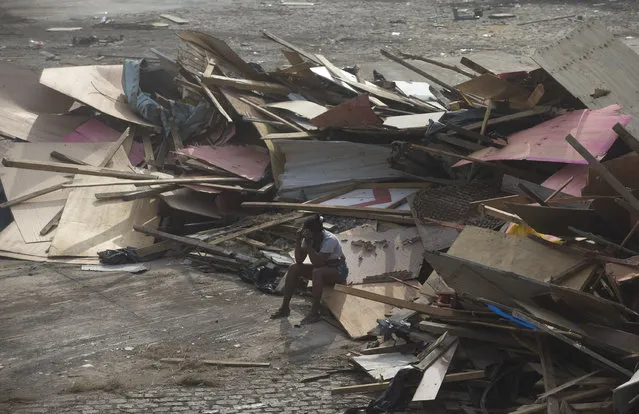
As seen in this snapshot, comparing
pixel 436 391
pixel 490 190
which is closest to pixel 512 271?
pixel 436 391

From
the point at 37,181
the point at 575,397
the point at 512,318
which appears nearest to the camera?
the point at 575,397

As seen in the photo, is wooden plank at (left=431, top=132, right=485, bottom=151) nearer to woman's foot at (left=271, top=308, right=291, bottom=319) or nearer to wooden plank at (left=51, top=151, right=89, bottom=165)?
woman's foot at (left=271, top=308, right=291, bottom=319)

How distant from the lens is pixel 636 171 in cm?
697

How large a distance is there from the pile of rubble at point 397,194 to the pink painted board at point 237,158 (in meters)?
0.03

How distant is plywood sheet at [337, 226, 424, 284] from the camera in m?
8.31

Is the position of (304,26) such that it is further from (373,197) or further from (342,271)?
(342,271)

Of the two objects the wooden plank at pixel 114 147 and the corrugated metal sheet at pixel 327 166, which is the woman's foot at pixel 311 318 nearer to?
the corrugated metal sheet at pixel 327 166

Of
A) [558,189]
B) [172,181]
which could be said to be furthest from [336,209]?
[558,189]

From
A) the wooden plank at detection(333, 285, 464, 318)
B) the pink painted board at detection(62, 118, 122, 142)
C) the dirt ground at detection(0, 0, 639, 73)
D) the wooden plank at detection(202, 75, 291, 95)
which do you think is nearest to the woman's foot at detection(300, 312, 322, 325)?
the wooden plank at detection(333, 285, 464, 318)

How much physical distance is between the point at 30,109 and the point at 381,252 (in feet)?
21.3

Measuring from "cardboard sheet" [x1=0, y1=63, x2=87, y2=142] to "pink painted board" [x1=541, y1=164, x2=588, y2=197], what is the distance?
6.82 m

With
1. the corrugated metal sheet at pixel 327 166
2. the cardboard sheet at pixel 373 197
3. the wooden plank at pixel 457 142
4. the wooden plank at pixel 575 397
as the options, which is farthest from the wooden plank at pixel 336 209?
the wooden plank at pixel 575 397

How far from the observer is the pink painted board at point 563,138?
821 centimetres

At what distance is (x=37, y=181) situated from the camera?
35.0ft
